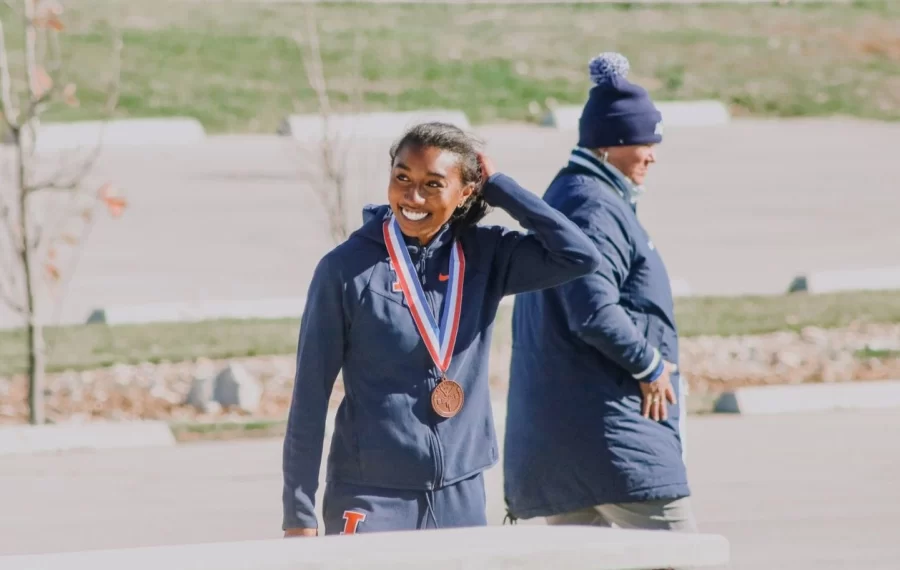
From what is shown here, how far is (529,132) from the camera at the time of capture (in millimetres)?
22844

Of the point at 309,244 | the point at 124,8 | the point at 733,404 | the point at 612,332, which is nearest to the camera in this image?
the point at 612,332

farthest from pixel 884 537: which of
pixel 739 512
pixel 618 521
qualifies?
pixel 618 521

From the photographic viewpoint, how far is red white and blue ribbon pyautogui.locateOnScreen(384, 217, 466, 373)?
4.68m

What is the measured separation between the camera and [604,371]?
18.7ft

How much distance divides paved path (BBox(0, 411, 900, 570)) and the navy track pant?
311 centimetres

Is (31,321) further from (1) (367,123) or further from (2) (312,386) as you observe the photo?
(1) (367,123)

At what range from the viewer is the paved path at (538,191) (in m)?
15.0

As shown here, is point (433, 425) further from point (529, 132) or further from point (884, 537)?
point (529, 132)

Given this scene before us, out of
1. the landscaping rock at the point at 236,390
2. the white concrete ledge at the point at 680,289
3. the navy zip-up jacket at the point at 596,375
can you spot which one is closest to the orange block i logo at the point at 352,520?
the navy zip-up jacket at the point at 596,375

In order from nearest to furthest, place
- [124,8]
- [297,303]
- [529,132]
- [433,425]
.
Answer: [433,425], [297,303], [529,132], [124,8]

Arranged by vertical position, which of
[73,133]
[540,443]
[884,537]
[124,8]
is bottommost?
[884,537]

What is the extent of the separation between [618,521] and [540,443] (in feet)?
1.06

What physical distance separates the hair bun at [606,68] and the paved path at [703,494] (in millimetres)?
2432

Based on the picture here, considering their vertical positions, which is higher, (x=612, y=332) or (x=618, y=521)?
(x=612, y=332)
